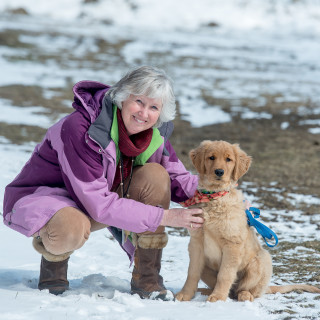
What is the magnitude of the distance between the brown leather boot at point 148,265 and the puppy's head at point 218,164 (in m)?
0.46

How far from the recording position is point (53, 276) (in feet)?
11.7

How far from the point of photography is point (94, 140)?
130 inches

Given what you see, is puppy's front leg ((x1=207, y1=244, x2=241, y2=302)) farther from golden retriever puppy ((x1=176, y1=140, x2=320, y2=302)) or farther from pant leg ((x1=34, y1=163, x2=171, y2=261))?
pant leg ((x1=34, y1=163, x2=171, y2=261))

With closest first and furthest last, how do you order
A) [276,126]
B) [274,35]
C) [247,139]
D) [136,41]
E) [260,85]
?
[247,139]
[276,126]
[260,85]
[136,41]
[274,35]

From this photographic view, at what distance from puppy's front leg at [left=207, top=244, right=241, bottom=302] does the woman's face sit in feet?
2.96

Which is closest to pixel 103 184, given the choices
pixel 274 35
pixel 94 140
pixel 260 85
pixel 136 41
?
pixel 94 140

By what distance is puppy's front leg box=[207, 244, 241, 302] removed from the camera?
3.51m

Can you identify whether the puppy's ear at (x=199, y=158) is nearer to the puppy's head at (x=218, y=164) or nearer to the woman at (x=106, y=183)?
the puppy's head at (x=218, y=164)

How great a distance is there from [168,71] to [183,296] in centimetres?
1011

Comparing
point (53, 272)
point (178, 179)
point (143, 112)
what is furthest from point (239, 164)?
point (53, 272)

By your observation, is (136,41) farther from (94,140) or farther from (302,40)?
(94,140)

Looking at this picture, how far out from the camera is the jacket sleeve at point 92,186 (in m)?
3.29

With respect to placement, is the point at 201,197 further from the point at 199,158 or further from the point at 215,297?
the point at 215,297

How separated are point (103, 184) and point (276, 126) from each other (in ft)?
26.9
